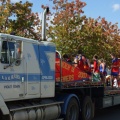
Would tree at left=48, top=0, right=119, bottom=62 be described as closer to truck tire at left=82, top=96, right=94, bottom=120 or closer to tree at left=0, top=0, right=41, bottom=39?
tree at left=0, top=0, right=41, bottom=39

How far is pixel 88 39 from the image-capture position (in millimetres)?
27281

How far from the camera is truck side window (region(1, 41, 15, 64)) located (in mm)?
8203

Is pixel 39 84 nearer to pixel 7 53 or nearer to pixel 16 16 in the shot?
pixel 7 53

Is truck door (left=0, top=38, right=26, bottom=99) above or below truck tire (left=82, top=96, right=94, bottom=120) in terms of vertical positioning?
above

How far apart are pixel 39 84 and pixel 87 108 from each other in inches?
132

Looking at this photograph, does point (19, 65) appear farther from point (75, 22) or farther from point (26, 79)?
point (75, 22)

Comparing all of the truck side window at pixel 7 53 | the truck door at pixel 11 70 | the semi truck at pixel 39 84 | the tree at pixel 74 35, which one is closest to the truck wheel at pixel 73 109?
the semi truck at pixel 39 84

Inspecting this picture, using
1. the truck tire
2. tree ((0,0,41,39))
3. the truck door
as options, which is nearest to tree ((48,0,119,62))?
tree ((0,0,41,39))

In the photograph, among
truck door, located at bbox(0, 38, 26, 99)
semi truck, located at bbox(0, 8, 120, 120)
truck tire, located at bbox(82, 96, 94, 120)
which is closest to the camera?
truck door, located at bbox(0, 38, 26, 99)

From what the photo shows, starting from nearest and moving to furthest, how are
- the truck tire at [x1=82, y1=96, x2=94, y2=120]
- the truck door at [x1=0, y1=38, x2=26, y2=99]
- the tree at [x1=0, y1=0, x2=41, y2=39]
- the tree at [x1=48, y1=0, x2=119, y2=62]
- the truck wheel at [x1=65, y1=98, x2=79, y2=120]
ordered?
the truck door at [x1=0, y1=38, x2=26, y2=99]
the truck wheel at [x1=65, y1=98, x2=79, y2=120]
the truck tire at [x1=82, y1=96, x2=94, y2=120]
the tree at [x1=0, y1=0, x2=41, y2=39]
the tree at [x1=48, y1=0, x2=119, y2=62]

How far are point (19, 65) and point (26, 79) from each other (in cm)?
50

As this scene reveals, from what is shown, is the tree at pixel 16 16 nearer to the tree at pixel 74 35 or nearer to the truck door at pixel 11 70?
the tree at pixel 74 35

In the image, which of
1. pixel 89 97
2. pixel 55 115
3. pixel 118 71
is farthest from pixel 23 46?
pixel 118 71

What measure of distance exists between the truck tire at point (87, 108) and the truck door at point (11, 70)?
365 centimetres
